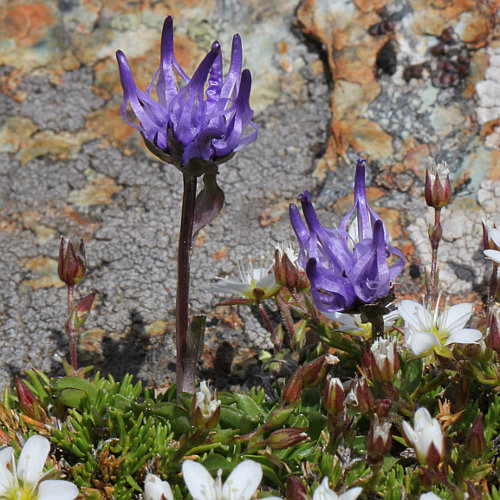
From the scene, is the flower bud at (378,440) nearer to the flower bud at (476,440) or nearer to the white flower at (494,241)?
the flower bud at (476,440)

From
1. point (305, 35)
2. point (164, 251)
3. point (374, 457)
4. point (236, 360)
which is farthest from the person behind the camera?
point (305, 35)

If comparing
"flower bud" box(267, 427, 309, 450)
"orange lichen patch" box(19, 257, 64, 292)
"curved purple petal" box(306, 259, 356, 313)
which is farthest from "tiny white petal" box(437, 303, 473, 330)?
"orange lichen patch" box(19, 257, 64, 292)

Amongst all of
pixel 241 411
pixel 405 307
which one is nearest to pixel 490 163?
pixel 405 307

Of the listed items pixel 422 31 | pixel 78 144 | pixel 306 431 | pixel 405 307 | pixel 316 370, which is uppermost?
pixel 422 31

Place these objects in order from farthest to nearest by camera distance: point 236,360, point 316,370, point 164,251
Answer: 1. point 164,251
2. point 236,360
3. point 316,370

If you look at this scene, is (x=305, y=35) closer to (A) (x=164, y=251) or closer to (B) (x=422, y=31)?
(B) (x=422, y=31)

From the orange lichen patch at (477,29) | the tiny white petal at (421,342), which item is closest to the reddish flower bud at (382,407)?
the tiny white petal at (421,342)

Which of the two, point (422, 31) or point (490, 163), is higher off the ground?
point (422, 31)
